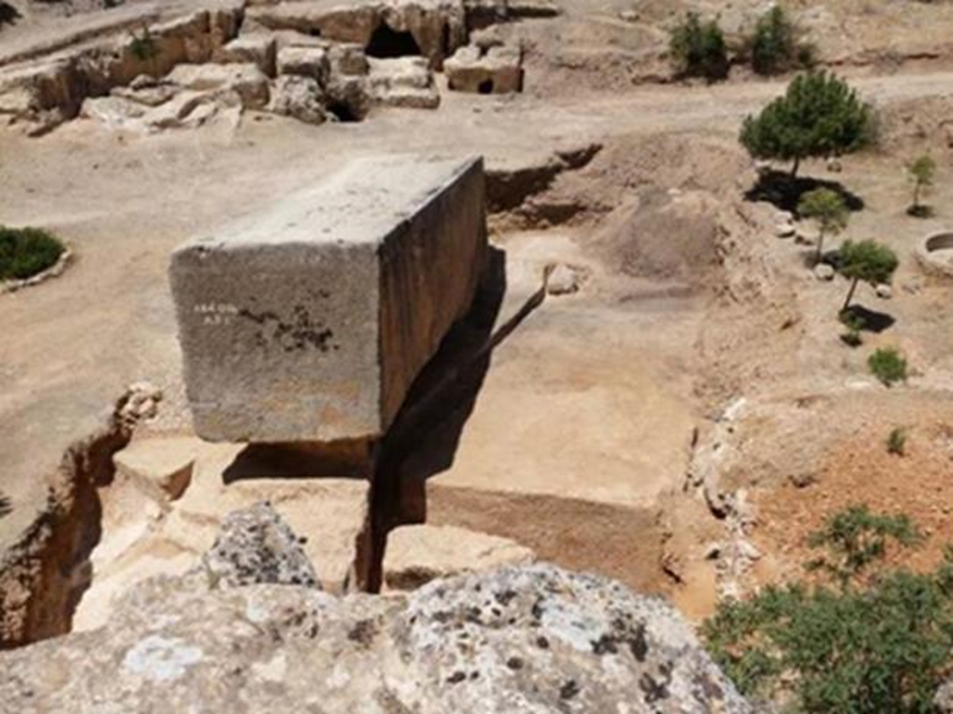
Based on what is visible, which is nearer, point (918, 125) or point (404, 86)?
point (918, 125)

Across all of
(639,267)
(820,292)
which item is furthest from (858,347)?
(639,267)

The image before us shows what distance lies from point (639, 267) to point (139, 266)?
771 cm

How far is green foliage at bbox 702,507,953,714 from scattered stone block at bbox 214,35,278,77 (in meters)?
17.7

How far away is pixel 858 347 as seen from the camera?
11.3 m

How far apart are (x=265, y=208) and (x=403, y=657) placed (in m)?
8.06

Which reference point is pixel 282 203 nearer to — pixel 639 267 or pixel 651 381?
pixel 651 381

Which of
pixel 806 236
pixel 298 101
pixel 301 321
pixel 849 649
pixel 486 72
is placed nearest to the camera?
pixel 849 649

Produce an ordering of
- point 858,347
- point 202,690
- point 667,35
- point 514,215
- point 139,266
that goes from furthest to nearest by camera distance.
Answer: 1. point 667,35
2. point 514,215
3. point 139,266
4. point 858,347
5. point 202,690

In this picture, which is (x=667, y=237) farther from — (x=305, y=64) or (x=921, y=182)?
(x=305, y=64)

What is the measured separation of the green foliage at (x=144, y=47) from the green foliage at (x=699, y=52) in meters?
11.1

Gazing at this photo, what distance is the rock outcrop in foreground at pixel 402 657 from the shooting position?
3287 mm

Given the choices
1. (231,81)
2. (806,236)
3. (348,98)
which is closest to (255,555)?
(806,236)

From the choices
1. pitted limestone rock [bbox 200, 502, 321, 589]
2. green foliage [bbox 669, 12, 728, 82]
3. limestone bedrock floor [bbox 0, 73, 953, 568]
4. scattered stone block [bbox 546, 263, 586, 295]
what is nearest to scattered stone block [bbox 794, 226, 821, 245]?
limestone bedrock floor [bbox 0, 73, 953, 568]

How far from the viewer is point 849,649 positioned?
→ 5.41 metres
